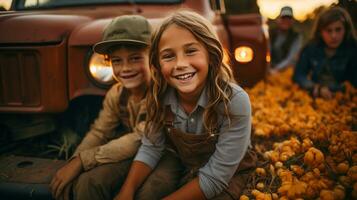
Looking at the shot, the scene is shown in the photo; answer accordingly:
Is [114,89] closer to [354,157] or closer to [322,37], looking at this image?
[354,157]

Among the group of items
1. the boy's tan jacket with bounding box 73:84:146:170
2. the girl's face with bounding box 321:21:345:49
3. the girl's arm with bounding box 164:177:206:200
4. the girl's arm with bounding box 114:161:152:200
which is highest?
the girl's face with bounding box 321:21:345:49

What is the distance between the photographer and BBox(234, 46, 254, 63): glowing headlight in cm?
337

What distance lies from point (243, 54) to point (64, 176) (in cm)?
210

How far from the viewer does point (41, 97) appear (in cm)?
243

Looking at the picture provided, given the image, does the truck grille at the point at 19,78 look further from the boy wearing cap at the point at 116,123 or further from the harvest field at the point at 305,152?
the harvest field at the point at 305,152

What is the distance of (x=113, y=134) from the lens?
2.45 m

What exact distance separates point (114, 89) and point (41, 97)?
0.54 metres

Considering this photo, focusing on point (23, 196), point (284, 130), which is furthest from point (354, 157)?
point (23, 196)

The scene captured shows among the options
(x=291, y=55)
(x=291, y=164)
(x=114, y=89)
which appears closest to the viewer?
(x=291, y=164)

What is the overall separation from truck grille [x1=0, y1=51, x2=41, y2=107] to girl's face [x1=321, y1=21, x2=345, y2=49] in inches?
129

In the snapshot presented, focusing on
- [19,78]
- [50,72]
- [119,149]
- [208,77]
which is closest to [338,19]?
[208,77]

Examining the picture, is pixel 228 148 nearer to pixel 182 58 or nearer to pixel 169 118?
pixel 169 118

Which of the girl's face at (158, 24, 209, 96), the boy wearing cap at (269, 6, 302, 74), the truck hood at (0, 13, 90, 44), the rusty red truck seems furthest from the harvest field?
the boy wearing cap at (269, 6, 302, 74)

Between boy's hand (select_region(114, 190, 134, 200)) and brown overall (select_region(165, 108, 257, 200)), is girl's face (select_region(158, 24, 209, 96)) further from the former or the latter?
→ boy's hand (select_region(114, 190, 134, 200))
